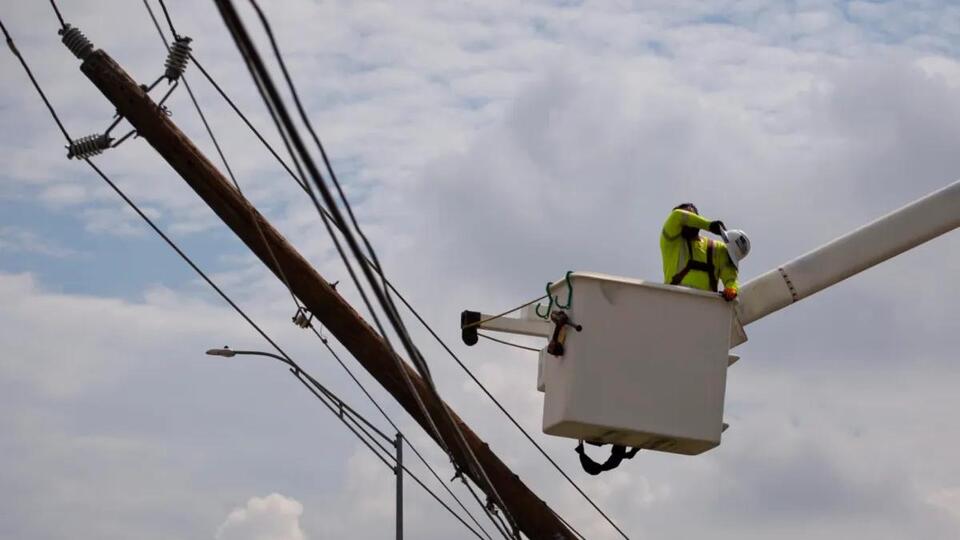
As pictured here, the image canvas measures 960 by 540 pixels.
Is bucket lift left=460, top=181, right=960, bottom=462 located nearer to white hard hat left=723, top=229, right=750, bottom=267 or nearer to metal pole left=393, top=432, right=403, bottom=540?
white hard hat left=723, top=229, right=750, bottom=267

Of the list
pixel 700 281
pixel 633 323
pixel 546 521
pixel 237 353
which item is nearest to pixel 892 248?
pixel 700 281

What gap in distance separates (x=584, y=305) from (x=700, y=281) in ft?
5.02

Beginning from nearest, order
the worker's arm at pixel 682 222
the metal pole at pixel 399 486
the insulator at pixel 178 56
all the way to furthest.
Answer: the insulator at pixel 178 56, the worker's arm at pixel 682 222, the metal pole at pixel 399 486

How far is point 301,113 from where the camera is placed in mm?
6918

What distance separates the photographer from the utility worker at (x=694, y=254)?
1315cm

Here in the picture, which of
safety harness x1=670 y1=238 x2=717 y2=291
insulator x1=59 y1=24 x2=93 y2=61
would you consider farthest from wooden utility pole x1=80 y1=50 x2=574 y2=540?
safety harness x1=670 y1=238 x2=717 y2=291

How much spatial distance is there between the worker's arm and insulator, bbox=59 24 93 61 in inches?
194

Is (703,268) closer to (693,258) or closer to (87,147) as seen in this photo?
(693,258)

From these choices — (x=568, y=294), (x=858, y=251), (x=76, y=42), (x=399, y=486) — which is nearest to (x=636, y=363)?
(x=568, y=294)

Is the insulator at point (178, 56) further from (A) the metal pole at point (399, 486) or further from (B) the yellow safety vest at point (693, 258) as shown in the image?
(A) the metal pole at point (399, 486)

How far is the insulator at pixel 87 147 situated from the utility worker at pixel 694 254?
468 cm

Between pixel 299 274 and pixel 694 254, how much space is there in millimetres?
3338

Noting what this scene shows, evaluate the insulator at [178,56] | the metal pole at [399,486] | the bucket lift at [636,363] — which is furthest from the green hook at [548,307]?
the metal pole at [399,486]

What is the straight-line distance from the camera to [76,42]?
1207 cm
